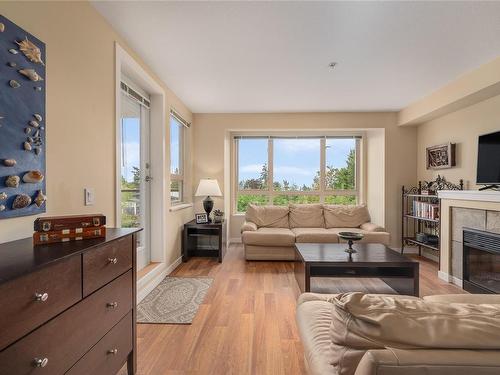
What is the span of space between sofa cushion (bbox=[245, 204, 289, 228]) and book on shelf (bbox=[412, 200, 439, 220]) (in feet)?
6.73

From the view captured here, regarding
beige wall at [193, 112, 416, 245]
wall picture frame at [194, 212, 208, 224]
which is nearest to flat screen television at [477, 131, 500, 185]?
beige wall at [193, 112, 416, 245]

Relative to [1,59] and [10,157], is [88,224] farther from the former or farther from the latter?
[1,59]

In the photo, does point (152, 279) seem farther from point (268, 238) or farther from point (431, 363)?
point (431, 363)

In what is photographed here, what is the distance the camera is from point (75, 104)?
1854mm

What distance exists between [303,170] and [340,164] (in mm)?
741

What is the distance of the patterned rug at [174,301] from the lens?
95.4 inches

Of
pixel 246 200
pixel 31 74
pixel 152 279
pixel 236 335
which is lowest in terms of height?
pixel 236 335

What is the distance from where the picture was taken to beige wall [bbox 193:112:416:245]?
4801 mm

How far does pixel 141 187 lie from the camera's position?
11.0ft

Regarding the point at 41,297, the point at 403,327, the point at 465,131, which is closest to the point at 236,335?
the point at 41,297

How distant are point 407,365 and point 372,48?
2.70 metres

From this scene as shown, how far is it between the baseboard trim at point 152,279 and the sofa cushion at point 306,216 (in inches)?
86.7

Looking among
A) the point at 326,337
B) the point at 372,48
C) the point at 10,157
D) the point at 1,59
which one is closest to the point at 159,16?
the point at 1,59

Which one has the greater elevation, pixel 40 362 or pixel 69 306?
pixel 69 306
